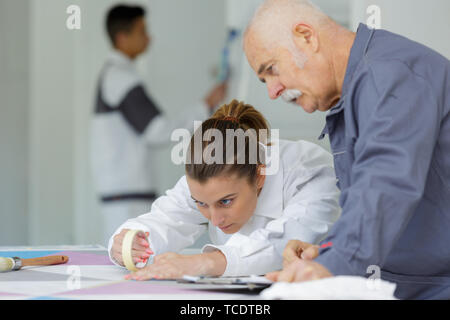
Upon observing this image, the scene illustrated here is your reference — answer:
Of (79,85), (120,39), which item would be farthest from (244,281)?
(79,85)

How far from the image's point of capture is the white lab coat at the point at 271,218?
1.12 m

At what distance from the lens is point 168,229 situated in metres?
1.35

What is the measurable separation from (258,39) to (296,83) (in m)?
0.10

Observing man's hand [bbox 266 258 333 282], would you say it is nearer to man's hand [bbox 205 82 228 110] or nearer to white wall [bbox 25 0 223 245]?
man's hand [bbox 205 82 228 110]

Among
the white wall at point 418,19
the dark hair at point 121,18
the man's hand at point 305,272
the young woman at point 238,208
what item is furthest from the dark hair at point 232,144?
the dark hair at point 121,18

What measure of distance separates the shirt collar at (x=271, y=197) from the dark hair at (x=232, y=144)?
0.17ft

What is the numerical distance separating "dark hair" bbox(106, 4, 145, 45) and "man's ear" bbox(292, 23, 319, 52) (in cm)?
175

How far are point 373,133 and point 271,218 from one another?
0.55m

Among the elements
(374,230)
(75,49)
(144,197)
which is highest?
(75,49)

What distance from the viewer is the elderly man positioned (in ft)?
2.53

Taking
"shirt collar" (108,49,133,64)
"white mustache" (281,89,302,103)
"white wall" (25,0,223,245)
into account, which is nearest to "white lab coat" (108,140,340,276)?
"white mustache" (281,89,302,103)

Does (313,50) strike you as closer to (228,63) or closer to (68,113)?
(228,63)
